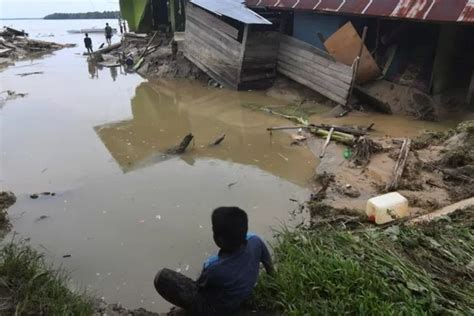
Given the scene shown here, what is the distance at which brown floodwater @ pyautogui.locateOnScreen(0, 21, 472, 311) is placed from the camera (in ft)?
16.4

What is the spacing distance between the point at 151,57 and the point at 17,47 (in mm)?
14877

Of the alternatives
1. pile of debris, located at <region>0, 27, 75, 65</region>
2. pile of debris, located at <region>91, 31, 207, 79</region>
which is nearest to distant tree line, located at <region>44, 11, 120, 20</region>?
pile of debris, located at <region>0, 27, 75, 65</region>

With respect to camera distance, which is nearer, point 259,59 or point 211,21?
Answer: point 259,59

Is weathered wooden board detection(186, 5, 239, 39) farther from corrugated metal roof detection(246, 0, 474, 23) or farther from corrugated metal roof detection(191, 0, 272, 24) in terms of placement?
corrugated metal roof detection(246, 0, 474, 23)

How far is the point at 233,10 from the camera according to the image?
1346 centimetres

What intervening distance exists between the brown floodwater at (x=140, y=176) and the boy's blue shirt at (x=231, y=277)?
1.14m

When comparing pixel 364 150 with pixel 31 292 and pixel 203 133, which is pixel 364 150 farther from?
pixel 31 292

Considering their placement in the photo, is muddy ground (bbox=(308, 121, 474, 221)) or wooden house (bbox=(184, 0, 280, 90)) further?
wooden house (bbox=(184, 0, 280, 90))

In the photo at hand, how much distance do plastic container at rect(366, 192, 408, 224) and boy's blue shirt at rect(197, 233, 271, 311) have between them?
2173 millimetres

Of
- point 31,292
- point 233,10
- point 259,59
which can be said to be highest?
point 233,10

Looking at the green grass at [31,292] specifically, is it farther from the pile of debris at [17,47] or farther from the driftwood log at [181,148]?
the pile of debris at [17,47]

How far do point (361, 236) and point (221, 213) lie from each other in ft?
5.50

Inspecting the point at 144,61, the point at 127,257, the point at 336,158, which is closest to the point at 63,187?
the point at 127,257

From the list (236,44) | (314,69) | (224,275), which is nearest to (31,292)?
(224,275)
